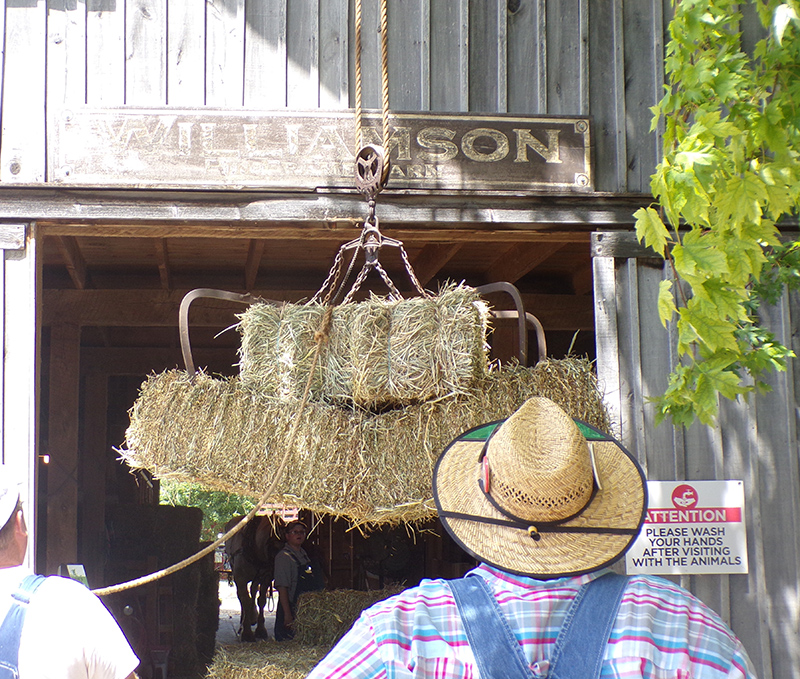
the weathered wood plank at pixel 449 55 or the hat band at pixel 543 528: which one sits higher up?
the weathered wood plank at pixel 449 55

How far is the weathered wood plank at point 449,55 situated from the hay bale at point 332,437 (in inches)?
56.0

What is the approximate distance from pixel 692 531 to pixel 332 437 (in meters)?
1.74

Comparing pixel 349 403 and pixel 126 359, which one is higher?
pixel 126 359

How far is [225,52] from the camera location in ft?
12.4

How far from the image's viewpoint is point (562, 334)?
873 cm

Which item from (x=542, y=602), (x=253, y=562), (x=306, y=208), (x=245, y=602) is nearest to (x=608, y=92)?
(x=306, y=208)

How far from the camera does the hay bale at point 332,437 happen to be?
9.80 ft

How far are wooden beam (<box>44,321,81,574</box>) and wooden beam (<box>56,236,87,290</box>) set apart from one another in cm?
68

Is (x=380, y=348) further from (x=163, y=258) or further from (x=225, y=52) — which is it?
(x=163, y=258)

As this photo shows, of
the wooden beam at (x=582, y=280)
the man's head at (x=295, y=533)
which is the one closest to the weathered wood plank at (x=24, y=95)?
the wooden beam at (x=582, y=280)

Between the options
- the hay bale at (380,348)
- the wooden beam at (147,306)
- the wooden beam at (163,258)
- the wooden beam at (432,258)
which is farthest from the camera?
the wooden beam at (147,306)

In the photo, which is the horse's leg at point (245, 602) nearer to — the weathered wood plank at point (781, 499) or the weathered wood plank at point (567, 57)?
the weathered wood plank at point (781, 499)

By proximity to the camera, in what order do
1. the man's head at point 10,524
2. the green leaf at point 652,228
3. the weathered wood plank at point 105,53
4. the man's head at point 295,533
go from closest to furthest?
the man's head at point 10,524 < the green leaf at point 652,228 < the weathered wood plank at point 105,53 < the man's head at point 295,533

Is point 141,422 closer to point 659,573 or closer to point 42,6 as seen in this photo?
point 42,6
